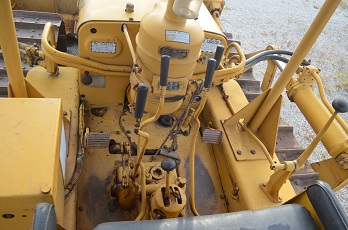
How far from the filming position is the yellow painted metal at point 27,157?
4.92ft

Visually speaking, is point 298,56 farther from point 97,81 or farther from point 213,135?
point 97,81

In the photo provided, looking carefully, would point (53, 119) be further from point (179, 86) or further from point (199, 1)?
point (199, 1)

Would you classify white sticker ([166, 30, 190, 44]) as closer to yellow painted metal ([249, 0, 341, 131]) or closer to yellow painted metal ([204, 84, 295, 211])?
yellow painted metal ([249, 0, 341, 131])

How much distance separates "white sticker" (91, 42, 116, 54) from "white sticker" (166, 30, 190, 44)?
0.56 m

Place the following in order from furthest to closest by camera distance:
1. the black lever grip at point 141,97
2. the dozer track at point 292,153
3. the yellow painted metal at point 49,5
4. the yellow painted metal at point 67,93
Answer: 1. the yellow painted metal at point 49,5
2. the dozer track at point 292,153
3. the yellow painted metal at point 67,93
4. the black lever grip at point 141,97

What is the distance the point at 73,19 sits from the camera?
3.71 m

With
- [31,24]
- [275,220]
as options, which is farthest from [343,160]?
[31,24]

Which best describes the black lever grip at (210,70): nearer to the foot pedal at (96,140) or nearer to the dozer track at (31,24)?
the foot pedal at (96,140)

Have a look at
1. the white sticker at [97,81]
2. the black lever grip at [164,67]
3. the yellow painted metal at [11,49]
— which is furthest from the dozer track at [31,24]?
the black lever grip at [164,67]

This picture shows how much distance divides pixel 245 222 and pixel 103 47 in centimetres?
144

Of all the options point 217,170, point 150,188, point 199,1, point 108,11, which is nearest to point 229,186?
point 217,170

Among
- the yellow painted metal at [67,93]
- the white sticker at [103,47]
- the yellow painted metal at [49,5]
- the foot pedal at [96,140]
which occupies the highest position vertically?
the white sticker at [103,47]

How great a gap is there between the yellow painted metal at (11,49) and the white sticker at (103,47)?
19.1 inches

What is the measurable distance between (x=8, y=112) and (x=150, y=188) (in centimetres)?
89
